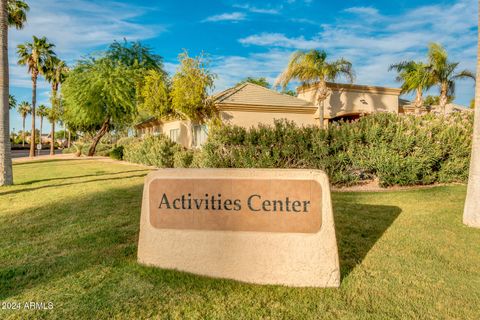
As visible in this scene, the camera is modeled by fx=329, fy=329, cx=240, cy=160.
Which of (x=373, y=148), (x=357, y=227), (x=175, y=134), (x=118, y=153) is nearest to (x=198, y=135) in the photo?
(x=175, y=134)

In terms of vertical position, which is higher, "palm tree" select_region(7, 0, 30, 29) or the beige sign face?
"palm tree" select_region(7, 0, 30, 29)

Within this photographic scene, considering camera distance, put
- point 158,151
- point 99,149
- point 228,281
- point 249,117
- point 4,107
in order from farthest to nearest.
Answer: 1. point 99,149
2. point 249,117
3. point 158,151
4. point 4,107
5. point 228,281

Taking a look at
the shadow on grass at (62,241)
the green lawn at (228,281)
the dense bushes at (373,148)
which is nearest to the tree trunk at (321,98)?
the dense bushes at (373,148)

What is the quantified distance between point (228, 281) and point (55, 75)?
4411 centimetres

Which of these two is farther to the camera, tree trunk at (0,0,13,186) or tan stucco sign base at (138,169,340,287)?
tree trunk at (0,0,13,186)

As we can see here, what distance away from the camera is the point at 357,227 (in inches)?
238

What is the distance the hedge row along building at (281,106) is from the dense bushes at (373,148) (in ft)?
28.4

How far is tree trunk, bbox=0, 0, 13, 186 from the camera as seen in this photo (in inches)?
427

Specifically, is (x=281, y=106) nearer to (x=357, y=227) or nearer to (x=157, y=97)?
(x=157, y=97)

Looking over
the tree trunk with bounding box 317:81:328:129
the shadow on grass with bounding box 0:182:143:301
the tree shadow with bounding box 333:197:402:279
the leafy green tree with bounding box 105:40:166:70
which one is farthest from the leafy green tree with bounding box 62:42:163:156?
the tree shadow with bounding box 333:197:402:279

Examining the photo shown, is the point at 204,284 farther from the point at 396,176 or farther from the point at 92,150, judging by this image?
the point at 92,150

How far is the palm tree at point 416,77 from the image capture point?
2195cm

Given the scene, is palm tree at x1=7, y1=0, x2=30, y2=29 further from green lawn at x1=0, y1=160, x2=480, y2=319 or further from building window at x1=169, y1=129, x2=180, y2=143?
green lawn at x1=0, y1=160, x2=480, y2=319

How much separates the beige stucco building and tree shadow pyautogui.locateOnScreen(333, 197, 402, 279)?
1281 cm
